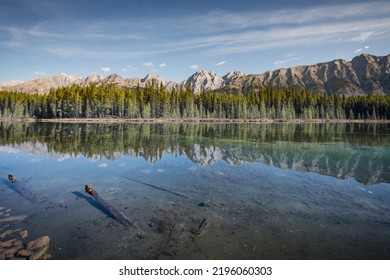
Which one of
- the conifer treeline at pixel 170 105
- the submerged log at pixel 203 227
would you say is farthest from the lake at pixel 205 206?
the conifer treeline at pixel 170 105

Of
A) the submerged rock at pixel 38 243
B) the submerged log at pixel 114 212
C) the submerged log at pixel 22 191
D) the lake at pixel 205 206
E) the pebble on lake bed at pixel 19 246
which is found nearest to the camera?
the pebble on lake bed at pixel 19 246

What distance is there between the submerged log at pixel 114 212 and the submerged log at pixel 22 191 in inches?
122

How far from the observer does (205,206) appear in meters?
15.4

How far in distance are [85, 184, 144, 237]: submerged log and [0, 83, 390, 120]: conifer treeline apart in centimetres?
10571

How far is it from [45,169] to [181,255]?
1935 cm

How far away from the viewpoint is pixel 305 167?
86.7ft

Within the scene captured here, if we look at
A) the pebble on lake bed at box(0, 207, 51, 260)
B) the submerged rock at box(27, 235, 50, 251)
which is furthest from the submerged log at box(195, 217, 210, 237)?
the submerged rock at box(27, 235, 50, 251)

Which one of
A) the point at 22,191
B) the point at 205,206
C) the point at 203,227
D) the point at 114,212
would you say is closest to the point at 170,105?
the point at 22,191

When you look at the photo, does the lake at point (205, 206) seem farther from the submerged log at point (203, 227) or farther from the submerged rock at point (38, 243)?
the submerged rock at point (38, 243)

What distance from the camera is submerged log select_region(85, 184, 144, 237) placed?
12586mm

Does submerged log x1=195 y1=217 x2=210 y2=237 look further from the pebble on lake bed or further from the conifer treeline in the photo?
the conifer treeline

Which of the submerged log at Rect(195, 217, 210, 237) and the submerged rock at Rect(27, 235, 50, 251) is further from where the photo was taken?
the submerged log at Rect(195, 217, 210, 237)

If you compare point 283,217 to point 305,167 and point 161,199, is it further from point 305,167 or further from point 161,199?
point 305,167

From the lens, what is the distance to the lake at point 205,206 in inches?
429
